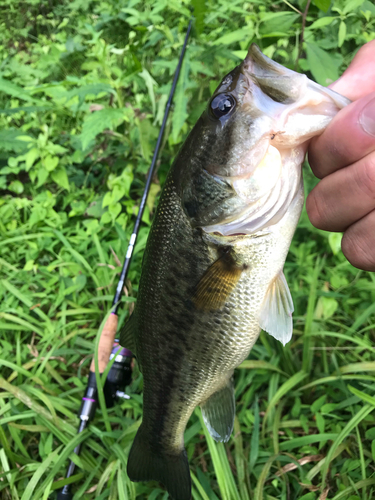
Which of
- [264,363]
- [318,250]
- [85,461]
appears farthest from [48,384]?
[318,250]

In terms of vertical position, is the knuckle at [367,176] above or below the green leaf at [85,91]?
above

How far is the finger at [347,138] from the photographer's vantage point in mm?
905

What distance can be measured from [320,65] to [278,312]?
4.26 ft

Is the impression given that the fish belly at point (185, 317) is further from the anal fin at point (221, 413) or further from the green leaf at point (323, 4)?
the green leaf at point (323, 4)

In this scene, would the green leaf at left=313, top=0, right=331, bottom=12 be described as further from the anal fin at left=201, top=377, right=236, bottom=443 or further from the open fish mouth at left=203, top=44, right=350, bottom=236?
the anal fin at left=201, top=377, right=236, bottom=443

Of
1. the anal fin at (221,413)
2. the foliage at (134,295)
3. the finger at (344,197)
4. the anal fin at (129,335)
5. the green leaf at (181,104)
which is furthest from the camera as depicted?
the green leaf at (181,104)

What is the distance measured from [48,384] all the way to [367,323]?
235 cm

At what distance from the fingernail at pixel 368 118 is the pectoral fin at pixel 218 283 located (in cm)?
62

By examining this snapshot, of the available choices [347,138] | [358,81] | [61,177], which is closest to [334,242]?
[358,81]

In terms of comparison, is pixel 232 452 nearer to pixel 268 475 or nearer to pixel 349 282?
pixel 268 475

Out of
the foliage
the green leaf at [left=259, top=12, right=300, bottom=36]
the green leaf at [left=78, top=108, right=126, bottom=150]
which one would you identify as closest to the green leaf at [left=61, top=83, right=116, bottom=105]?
the foliage

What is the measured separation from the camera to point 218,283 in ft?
4.09

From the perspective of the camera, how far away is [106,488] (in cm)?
195

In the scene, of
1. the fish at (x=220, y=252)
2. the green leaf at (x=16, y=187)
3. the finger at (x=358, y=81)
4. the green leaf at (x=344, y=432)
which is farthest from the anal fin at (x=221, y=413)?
the green leaf at (x=16, y=187)
